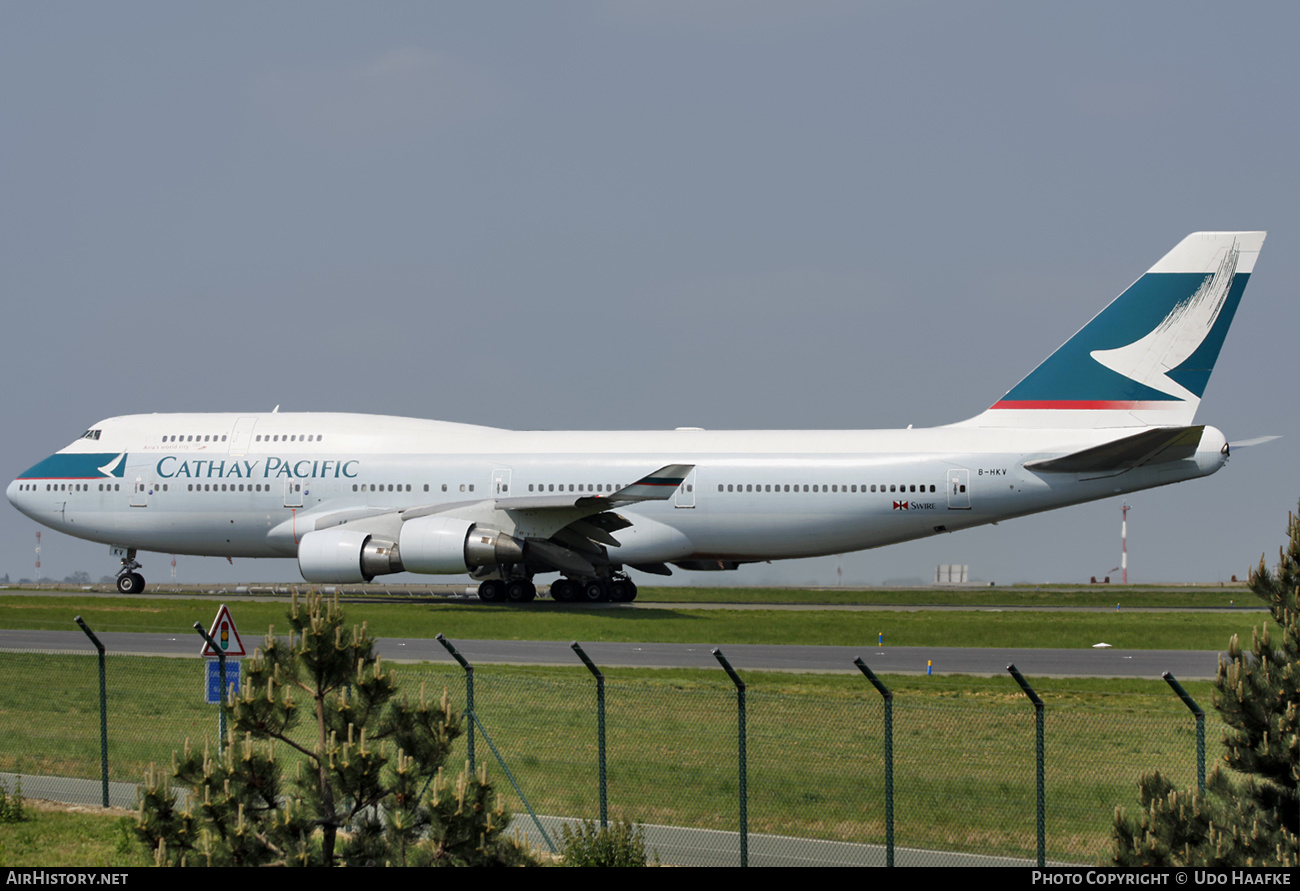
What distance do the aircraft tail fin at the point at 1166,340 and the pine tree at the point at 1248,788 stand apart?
30269 millimetres

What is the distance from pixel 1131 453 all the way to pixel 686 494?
13.1 meters

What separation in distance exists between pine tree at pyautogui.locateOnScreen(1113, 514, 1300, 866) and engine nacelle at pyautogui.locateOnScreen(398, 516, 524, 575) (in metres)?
27.3

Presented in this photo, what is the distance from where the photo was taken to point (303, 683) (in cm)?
842

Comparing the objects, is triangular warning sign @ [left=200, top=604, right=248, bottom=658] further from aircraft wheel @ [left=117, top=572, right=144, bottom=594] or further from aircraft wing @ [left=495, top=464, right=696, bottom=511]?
aircraft wheel @ [left=117, top=572, right=144, bottom=594]

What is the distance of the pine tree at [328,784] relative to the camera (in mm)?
7832

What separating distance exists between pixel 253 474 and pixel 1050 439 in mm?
25617

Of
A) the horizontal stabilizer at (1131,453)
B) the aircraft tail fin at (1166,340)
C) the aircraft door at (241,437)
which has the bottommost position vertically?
the horizontal stabilizer at (1131,453)

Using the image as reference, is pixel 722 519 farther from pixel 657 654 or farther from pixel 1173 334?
pixel 1173 334

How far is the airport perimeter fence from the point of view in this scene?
1180cm

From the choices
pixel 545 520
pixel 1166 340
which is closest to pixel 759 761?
pixel 545 520

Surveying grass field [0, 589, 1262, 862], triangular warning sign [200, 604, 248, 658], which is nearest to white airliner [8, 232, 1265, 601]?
grass field [0, 589, 1262, 862]

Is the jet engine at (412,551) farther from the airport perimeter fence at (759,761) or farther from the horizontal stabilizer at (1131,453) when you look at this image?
the horizontal stabilizer at (1131,453)

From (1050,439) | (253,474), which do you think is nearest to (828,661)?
(1050,439)

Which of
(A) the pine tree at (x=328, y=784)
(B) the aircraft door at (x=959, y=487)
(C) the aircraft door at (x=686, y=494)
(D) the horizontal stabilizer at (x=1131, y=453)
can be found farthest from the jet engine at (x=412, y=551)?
(A) the pine tree at (x=328, y=784)
